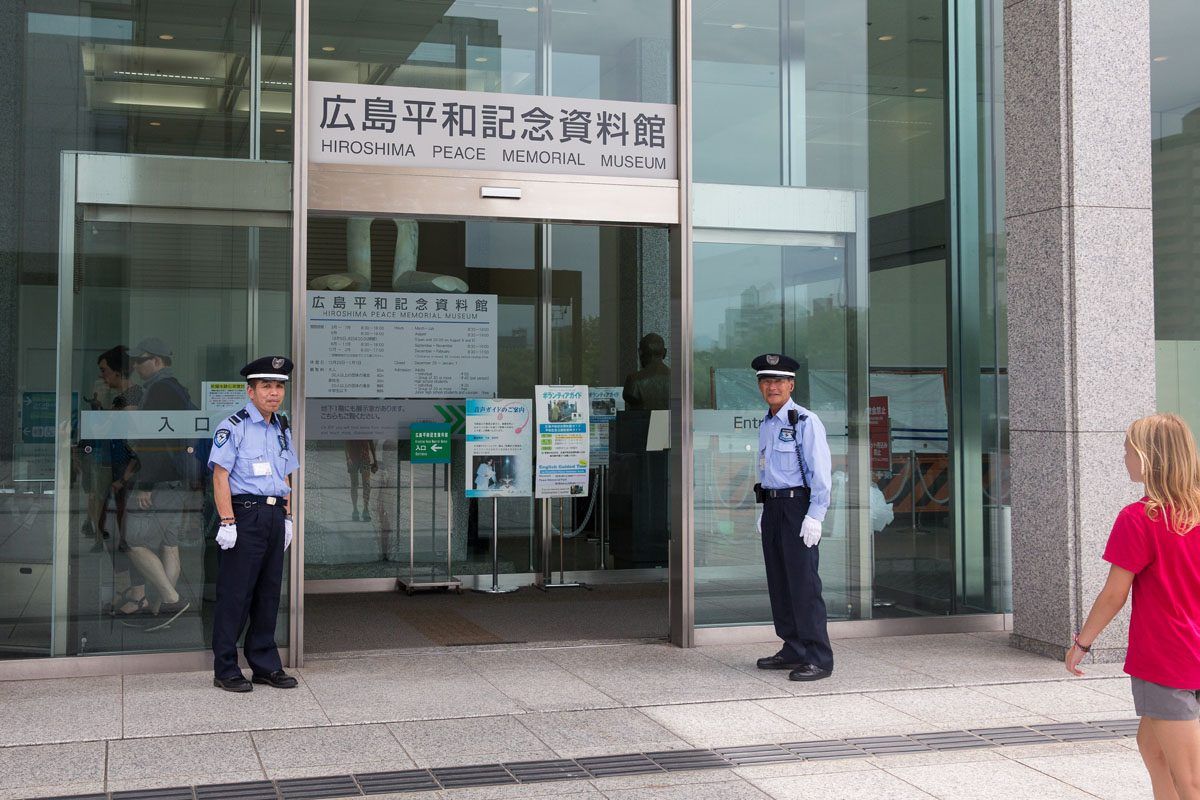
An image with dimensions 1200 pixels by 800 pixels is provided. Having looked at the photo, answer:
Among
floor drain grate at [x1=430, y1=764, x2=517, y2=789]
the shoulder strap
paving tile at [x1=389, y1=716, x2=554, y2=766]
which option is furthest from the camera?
the shoulder strap

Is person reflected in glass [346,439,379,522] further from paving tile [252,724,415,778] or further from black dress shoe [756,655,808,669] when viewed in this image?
paving tile [252,724,415,778]

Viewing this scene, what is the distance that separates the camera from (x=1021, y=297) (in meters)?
8.07

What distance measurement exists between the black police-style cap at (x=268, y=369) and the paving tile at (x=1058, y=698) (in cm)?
419

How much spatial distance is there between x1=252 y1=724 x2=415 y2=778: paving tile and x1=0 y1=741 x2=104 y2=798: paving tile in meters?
0.68

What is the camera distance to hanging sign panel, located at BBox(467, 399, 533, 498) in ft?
35.7

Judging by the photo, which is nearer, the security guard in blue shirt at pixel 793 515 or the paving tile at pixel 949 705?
the paving tile at pixel 949 705

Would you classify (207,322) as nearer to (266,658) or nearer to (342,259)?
(266,658)

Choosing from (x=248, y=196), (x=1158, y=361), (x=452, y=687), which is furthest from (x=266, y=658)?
(x=1158, y=361)

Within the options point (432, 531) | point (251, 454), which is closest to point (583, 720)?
point (251, 454)

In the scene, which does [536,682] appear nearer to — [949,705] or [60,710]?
[949,705]

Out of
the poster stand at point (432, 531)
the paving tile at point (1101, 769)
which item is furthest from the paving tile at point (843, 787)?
the poster stand at point (432, 531)

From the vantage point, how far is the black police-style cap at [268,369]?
686 centimetres

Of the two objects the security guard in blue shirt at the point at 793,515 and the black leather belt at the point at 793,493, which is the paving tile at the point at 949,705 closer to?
the security guard in blue shirt at the point at 793,515

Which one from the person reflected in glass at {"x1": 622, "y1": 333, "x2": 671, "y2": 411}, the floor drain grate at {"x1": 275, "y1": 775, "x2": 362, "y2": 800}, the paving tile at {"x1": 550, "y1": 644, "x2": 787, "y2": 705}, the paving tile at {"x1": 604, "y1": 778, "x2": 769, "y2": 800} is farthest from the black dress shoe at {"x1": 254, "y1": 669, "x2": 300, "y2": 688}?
the person reflected in glass at {"x1": 622, "y1": 333, "x2": 671, "y2": 411}
